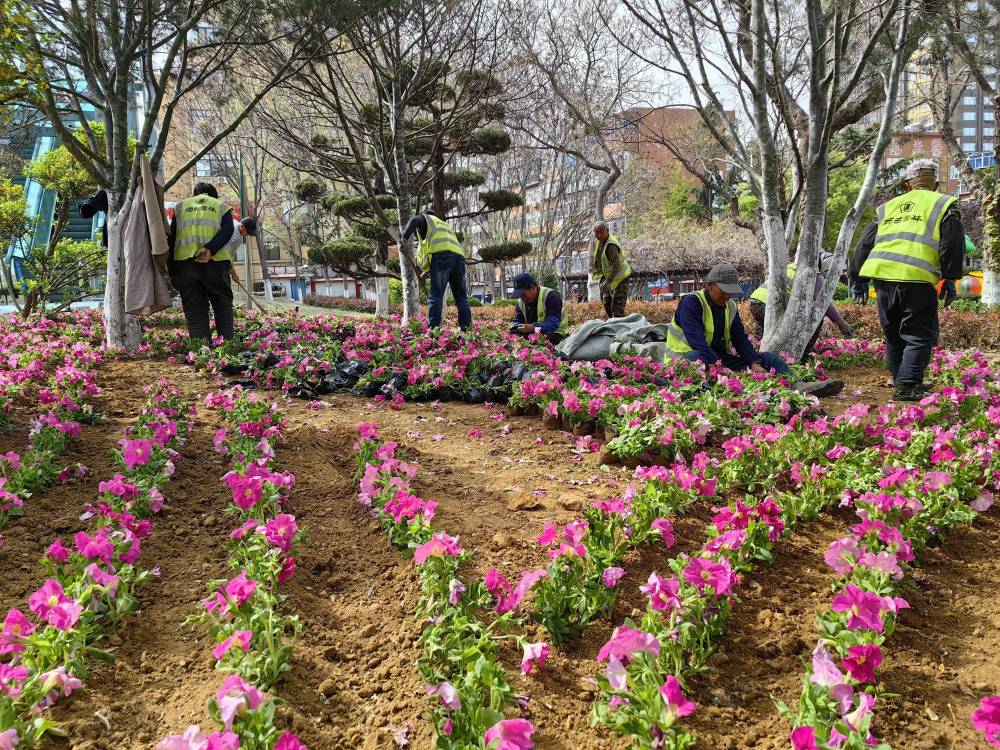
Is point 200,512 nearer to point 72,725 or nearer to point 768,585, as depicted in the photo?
point 72,725

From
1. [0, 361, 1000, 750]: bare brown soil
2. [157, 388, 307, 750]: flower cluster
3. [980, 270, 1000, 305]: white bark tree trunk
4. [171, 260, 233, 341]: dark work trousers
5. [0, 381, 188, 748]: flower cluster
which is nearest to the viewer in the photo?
[157, 388, 307, 750]: flower cluster

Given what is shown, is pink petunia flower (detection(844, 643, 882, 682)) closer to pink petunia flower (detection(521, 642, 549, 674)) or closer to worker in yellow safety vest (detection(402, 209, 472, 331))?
pink petunia flower (detection(521, 642, 549, 674))

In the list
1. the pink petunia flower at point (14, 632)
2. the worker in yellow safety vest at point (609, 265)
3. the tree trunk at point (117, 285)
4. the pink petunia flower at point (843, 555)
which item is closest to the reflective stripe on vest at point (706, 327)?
the worker in yellow safety vest at point (609, 265)

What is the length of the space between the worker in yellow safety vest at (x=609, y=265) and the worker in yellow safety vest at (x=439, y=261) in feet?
6.67

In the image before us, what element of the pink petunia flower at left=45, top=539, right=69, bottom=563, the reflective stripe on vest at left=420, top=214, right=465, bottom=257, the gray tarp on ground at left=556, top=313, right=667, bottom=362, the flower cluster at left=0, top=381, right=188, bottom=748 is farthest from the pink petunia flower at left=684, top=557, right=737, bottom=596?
the reflective stripe on vest at left=420, top=214, right=465, bottom=257

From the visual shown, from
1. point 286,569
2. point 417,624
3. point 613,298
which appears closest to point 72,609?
point 286,569

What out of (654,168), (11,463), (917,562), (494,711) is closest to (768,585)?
(917,562)

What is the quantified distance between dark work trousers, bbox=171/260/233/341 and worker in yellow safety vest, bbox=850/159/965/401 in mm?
6106

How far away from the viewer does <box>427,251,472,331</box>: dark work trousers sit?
8.38 metres

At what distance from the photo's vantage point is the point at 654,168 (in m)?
31.2

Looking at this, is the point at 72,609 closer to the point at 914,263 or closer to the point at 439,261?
the point at 914,263

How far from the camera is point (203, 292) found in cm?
707

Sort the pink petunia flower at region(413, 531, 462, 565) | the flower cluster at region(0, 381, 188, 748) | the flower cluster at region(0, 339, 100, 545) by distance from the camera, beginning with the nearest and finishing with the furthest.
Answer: the flower cluster at region(0, 381, 188, 748) < the pink petunia flower at region(413, 531, 462, 565) < the flower cluster at region(0, 339, 100, 545)

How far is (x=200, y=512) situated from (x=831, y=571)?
8.96 feet
